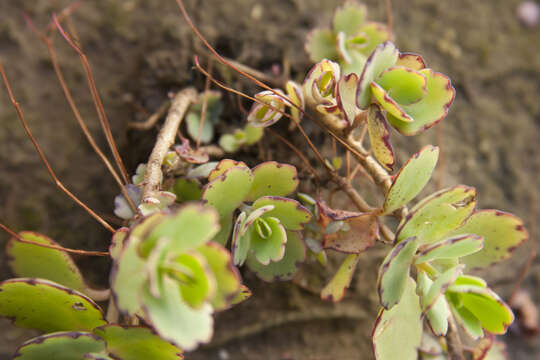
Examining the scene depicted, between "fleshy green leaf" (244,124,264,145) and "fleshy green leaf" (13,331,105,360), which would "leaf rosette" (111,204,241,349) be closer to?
"fleshy green leaf" (13,331,105,360)

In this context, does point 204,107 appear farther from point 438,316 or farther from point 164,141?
point 438,316

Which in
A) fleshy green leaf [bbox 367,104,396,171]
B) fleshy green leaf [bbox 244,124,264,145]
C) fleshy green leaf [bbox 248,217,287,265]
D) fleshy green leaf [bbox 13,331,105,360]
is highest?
fleshy green leaf [bbox 367,104,396,171]

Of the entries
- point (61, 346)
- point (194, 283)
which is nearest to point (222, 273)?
point (194, 283)

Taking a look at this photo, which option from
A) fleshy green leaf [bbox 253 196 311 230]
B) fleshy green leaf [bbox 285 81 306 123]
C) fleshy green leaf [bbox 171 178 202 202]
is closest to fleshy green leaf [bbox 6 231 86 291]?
fleshy green leaf [bbox 171 178 202 202]

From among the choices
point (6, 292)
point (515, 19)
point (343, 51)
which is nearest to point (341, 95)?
point (343, 51)

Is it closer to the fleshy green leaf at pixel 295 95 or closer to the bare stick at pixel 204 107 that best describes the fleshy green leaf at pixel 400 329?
the fleshy green leaf at pixel 295 95

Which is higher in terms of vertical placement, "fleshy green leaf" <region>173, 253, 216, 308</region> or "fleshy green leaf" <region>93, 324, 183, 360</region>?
"fleshy green leaf" <region>173, 253, 216, 308</region>
